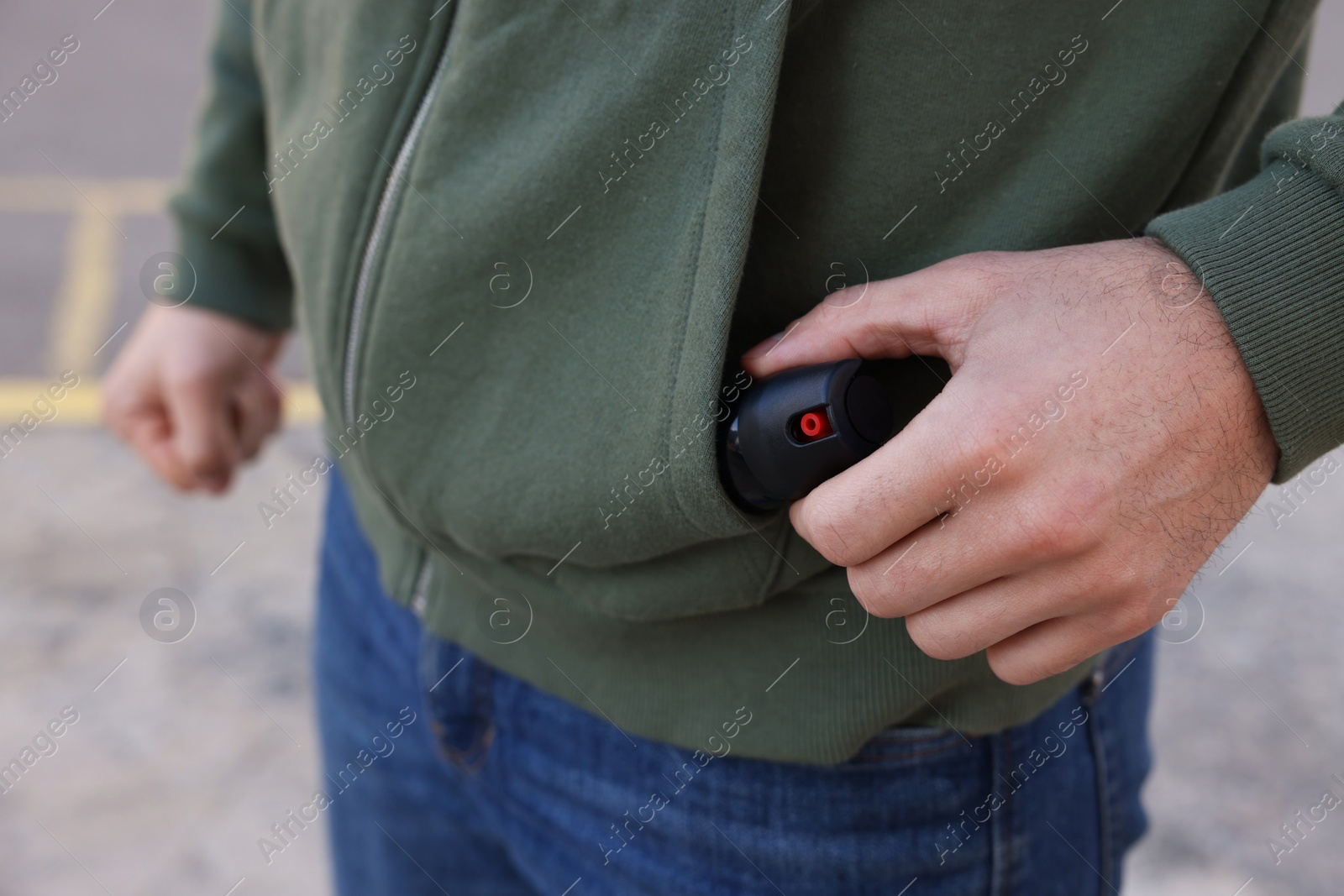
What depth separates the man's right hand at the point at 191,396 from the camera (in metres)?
1.23

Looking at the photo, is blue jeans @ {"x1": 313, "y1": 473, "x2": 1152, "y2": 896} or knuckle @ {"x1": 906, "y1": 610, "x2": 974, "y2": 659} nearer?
knuckle @ {"x1": 906, "y1": 610, "x2": 974, "y2": 659}

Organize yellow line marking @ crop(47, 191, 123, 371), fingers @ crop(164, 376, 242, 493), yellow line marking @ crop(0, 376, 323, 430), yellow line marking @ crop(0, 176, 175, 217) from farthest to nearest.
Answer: yellow line marking @ crop(0, 176, 175, 217) → yellow line marking @ crop(47, 191, 123, 371) → yellow line marking @ crop(0, 376, 323, 430) → fingers @ crop(164, 376, 242, 493)

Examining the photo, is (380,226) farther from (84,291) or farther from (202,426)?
(84,291)

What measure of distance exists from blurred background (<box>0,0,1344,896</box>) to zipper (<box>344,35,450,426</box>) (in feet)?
4.68

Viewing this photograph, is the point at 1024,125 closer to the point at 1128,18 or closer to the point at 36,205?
the point at 1128,18

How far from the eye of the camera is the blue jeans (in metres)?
0.75

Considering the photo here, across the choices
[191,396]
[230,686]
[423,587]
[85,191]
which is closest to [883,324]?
[423,587]

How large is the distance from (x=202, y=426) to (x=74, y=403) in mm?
2618

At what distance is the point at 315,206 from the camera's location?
0.86 m

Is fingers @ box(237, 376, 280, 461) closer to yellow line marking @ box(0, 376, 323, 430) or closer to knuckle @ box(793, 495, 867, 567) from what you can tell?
knuckle @ box(793, 495, 867, 567)

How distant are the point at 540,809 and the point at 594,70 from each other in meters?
0.61

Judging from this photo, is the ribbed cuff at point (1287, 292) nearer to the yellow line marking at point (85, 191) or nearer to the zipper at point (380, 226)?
the zipper at point (380, 226)

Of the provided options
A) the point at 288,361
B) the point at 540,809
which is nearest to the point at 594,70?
the point at 540,809

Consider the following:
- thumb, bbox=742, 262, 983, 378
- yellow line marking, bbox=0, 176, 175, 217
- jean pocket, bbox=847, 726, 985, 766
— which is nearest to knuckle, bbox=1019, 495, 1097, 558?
thumb, bbox=742, 262, 983, 378
